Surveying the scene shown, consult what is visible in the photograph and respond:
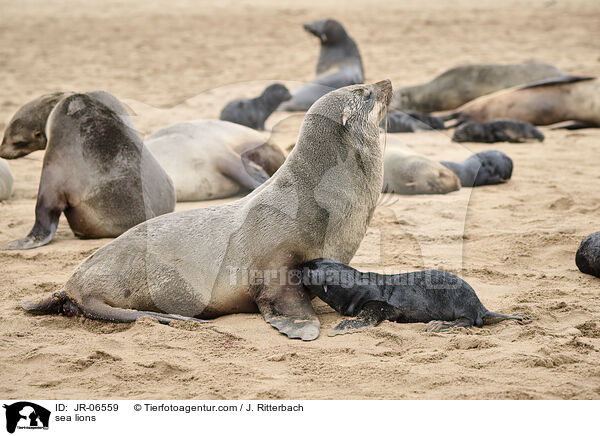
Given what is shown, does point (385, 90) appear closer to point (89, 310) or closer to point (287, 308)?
point (287, 308)

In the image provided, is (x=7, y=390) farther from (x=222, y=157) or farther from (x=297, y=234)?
(x=222, y=157)

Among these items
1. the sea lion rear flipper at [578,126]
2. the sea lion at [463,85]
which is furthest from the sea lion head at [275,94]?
the sea lion rear flipper at [578,126]

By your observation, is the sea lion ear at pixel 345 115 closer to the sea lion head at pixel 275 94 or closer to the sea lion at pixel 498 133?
the sea lion at pixel 498 133

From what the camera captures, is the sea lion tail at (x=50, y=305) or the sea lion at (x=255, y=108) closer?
the sea lion tail at (x=50, y=305)

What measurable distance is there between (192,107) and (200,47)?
8.53 m

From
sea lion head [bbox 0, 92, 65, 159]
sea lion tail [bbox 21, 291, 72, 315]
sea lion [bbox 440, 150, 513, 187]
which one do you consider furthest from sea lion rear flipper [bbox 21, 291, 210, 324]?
sea lion [bbox 440, 150, 513, 187]

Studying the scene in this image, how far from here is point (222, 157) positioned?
24.0ft

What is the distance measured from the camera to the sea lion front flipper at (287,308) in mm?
3941

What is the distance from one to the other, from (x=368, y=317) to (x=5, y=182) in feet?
14.7

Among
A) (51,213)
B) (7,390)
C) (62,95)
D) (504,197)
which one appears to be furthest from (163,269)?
(504,197)

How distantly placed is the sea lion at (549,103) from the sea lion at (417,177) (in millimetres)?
3453

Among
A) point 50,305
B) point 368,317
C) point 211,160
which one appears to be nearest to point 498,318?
point 368,317

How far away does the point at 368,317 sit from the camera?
401 centimetres

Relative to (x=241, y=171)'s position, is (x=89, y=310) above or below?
above
